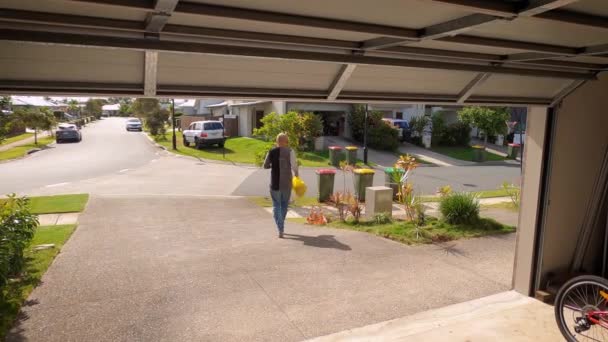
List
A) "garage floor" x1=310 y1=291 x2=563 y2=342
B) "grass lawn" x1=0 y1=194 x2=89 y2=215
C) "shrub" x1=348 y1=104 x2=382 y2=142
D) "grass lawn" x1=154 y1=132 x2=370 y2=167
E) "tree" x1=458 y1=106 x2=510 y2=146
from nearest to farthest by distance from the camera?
"garage floor" x1=310 y1=291 x2=563 y2=342 → "grass lawn" x1=0 y1=194 x2=89 y2=215 → "grass lawn" x1=154 y1=132 x2=370 y2=167 → "tree" x1=458 y1=106 x2=510 y2=146 → "shrub" x1=348 y1=104 x2=382 y2=142

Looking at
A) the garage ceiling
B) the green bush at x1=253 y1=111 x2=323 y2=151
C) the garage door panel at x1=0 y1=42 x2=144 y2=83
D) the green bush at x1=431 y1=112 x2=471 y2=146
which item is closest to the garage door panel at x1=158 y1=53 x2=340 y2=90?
the garage ceiling

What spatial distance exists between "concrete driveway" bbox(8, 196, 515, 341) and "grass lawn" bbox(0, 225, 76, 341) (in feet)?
0.39

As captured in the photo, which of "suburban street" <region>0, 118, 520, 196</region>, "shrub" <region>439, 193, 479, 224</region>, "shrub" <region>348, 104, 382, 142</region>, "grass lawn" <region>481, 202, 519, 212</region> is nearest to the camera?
"shrub" <region>439, 193, 479, 224</region>

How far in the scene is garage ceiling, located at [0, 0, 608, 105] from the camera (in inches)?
101

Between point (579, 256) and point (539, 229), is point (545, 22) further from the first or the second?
point (579, 256)

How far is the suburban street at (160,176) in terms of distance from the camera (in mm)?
14273

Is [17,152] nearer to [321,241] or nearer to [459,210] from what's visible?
[321,241]

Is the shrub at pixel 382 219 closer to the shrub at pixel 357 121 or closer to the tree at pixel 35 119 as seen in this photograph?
the shrub at pixel 357 121

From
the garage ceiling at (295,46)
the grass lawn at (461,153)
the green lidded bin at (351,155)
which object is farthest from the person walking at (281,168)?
the grass lawn at (461,153)

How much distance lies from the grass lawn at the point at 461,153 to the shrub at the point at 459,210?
718 inches

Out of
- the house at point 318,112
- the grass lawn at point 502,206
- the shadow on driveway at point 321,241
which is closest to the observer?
the shadow on driveway at point 321,241

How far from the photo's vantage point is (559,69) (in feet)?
15.1

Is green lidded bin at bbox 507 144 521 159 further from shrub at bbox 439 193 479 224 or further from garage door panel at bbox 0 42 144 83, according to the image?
garage door panel at bbox 0 42 144 83

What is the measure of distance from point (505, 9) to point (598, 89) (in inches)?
134
